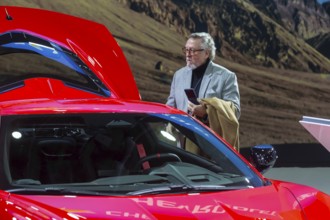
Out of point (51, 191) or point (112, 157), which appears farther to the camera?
point (112, 157)

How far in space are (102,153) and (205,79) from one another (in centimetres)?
127

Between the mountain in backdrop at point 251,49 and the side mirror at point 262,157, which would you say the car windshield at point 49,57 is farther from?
the mountain in backdrop at point 251,49

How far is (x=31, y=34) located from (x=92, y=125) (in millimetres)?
855

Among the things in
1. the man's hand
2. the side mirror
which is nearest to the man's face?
the man's hand

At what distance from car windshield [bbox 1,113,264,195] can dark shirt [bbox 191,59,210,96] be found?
862 millimetres

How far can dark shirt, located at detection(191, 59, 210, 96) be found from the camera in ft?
13.3

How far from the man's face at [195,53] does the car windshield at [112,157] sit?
2.73ft

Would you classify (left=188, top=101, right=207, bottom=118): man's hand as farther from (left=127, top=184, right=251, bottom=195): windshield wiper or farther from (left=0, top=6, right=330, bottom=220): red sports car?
(left=127, top=184, right=251, bottom=195): windshield wiper

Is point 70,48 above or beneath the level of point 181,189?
above

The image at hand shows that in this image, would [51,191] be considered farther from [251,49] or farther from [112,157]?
[251,49]

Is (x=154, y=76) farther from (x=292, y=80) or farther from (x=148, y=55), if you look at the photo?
(x=292, y=80)

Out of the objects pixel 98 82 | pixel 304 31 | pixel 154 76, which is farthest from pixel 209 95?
pixel 304 31

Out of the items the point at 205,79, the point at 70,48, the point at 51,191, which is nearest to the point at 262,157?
the point at 51,191

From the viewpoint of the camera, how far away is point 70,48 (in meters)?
3.69
